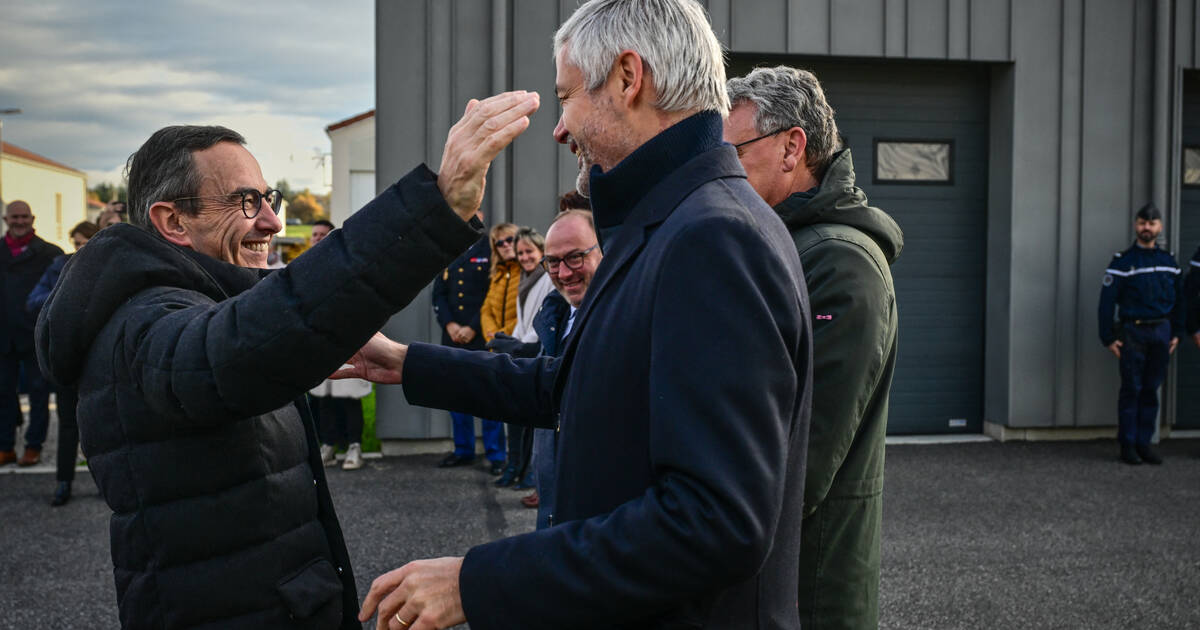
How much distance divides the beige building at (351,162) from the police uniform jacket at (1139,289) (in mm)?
24111

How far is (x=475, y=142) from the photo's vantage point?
1.52 m

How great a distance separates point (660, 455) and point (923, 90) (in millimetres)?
9152

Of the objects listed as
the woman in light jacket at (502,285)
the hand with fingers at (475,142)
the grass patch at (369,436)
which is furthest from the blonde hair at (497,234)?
the hand with fingers at (475,142)

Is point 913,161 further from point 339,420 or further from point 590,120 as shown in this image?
point 590,120

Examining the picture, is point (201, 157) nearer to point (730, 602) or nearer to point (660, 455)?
point (660, 455)

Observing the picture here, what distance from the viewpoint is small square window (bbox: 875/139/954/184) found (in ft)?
31.6

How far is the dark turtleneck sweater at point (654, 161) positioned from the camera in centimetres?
155

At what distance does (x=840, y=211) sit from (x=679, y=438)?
1292 mm

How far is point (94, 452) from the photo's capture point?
6.33ft

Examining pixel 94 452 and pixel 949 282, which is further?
pixel 949 282

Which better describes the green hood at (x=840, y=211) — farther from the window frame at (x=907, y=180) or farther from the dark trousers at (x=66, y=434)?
the window frame at (x=907, y=180)

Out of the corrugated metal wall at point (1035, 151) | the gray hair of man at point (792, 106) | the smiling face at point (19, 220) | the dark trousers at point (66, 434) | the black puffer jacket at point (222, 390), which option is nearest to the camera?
the black puffer jacket at point (222, 390)

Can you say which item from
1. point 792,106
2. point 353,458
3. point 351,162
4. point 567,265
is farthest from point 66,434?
point 351,162

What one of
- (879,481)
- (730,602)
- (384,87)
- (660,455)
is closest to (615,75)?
(660,455)
